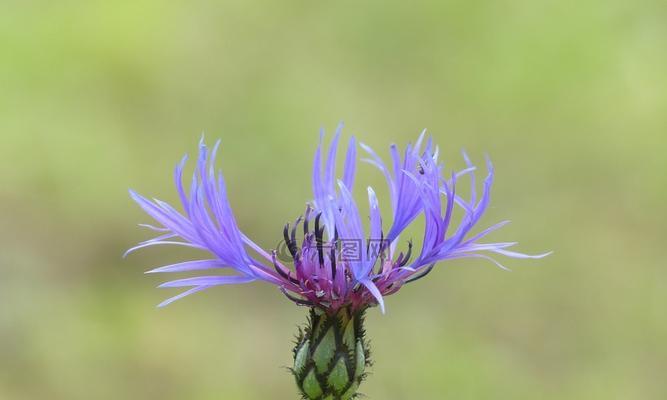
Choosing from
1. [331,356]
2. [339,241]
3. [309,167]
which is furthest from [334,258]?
[309,167]

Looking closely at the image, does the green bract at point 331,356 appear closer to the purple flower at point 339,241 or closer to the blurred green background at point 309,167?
the purple flower at point 339,241

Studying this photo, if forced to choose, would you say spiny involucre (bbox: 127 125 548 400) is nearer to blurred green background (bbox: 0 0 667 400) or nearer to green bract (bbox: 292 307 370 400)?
green bract (bbox: 292 307 370 400)

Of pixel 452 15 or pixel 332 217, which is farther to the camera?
pixel 452 15

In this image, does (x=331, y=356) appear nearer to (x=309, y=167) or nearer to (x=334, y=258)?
(x=334, y=258)

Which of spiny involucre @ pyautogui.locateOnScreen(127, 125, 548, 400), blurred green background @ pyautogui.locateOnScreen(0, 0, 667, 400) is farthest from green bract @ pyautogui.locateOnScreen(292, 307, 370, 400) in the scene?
blurred green background @ pyautogui.locateOnScreen(0, 0, 667, 400)

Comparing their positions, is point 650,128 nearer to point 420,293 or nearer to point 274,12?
point 420,293

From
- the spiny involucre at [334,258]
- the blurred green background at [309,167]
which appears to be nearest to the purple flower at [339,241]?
the spiny involucre at [334,258]

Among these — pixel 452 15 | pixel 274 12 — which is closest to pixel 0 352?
pixel 274 12

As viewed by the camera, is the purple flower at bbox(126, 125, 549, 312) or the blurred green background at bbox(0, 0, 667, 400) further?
the blurred green background at bbox(0, 0, 667, 400)
